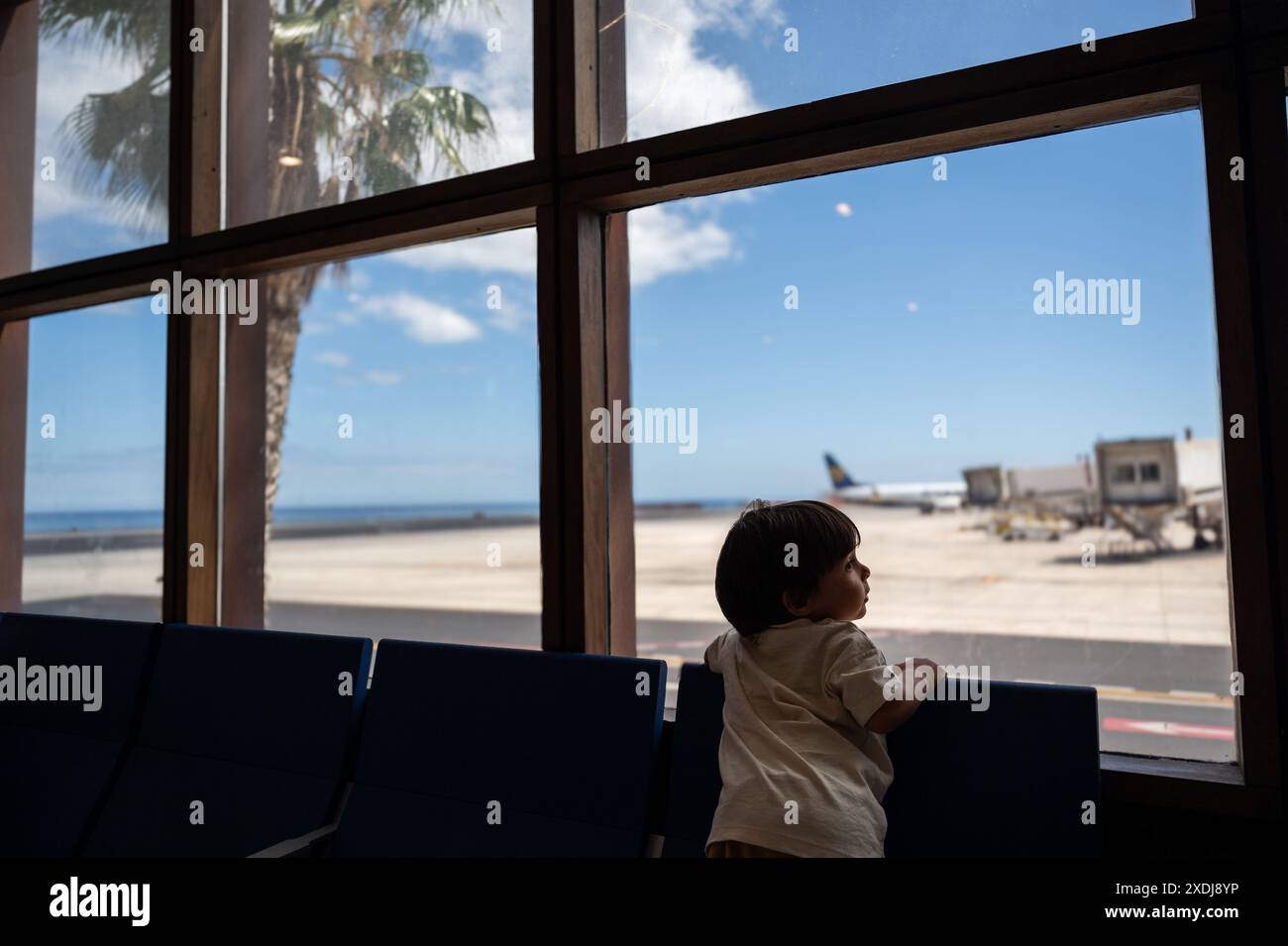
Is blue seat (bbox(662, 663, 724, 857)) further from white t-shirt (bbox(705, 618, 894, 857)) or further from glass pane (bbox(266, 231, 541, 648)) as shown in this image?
glass pane (bbox(266, 231, 541, 648))

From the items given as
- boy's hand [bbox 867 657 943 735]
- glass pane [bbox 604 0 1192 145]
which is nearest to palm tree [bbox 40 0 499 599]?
glass pane [bbox 604 0 1192 145]

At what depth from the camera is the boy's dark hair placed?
4.64 ft

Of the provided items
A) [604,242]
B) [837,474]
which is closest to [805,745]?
[604,242]

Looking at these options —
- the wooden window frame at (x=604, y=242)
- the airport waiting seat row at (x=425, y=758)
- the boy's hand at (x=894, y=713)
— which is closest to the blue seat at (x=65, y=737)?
the airport waiting seat row at (x=425, y=758)

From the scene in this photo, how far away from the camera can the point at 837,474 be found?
2161 centimetres

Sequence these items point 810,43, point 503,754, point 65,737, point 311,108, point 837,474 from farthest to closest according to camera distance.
Answer: 1. point 837,474
2. point 311,108
3. point 65,737
4. point 810,43
5. point 503,754

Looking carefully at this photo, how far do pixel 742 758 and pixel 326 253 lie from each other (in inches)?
81.8

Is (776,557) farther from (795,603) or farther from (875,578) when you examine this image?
(875,578)

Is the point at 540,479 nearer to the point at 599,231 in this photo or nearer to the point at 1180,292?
the point at 599,231

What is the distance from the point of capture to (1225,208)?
1.44 m

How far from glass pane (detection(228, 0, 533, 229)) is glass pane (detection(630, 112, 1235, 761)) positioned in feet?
2.16

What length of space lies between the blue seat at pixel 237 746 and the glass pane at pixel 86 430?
1.04 metres

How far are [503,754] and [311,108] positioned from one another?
2589 millimetres

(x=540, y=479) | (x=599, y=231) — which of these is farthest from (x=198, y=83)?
(x=540, y=479)
